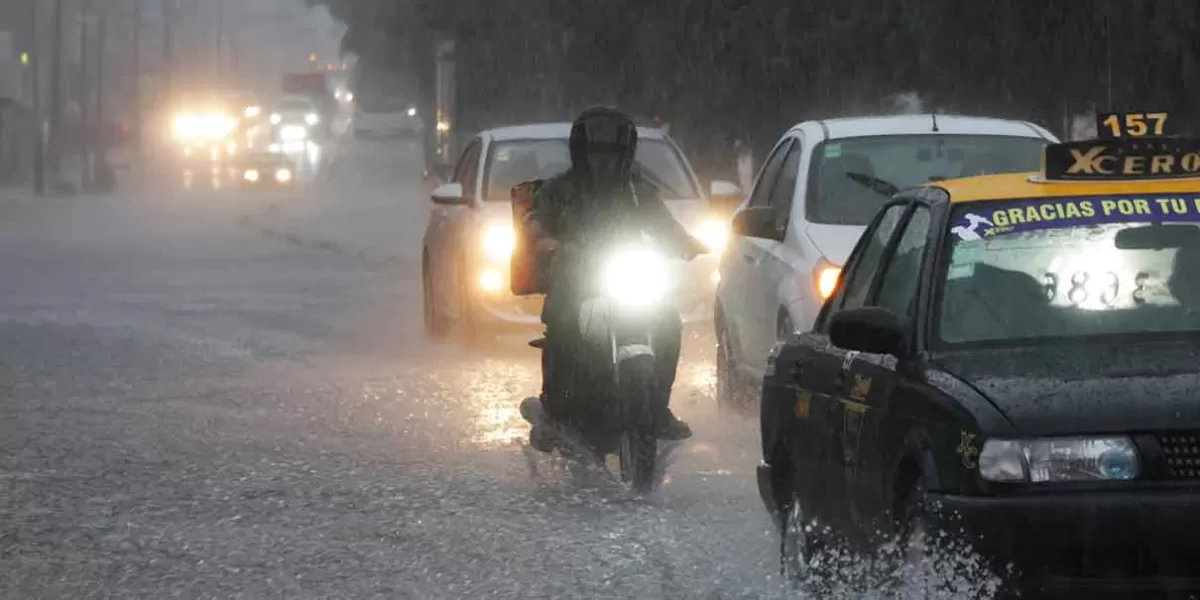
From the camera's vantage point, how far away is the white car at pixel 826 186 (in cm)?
1283

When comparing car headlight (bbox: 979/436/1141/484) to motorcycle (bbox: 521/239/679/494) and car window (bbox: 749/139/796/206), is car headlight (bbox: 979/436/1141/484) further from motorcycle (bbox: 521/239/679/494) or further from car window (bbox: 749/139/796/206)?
car window (bbox: 749/139/796/206)

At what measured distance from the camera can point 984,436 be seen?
649 centimetres

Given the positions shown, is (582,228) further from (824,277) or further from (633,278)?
(824,277)

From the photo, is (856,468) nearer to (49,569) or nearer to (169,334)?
(49,569)

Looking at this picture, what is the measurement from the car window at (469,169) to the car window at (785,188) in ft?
15.7

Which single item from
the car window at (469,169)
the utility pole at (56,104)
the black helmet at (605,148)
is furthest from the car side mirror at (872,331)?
the utility pole at (56,104)

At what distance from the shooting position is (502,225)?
17.8 m

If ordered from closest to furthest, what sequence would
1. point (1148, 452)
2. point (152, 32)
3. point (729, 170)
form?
point (1148, 452) → point (729, 170) → point (152, 32)

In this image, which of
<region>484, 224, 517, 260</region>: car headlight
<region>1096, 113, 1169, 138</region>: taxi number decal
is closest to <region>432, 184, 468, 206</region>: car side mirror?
<region>484, 224, 517, 260</region>: car headlight

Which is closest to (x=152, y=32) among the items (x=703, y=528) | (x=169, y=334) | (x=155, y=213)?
(x=155, y=213)

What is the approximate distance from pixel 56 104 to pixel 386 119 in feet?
115

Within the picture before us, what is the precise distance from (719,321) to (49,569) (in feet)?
19.6

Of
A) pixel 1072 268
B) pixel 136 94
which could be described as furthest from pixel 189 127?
pixel 1072 268

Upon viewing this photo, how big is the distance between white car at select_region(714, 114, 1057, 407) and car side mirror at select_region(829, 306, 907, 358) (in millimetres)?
5323
